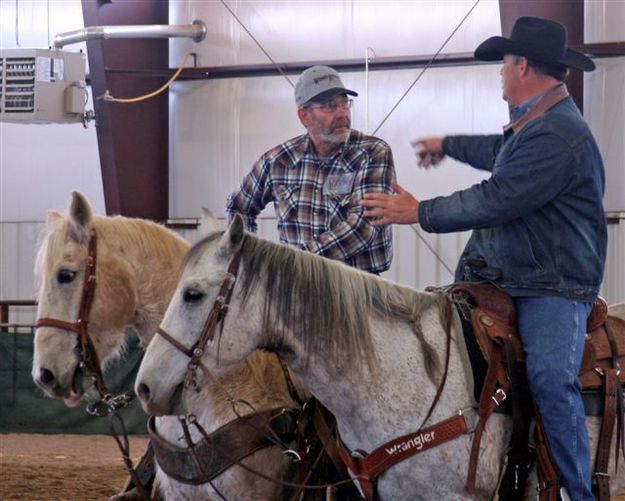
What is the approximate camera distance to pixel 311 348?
11.0ft

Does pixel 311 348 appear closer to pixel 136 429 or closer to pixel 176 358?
pixel 176 358

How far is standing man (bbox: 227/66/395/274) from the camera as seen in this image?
4344 mm

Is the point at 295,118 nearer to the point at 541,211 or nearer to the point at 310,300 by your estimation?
the point at 541,211

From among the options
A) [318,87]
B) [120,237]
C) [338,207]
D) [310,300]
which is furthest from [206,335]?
[318,87]

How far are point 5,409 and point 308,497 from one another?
23.7 feet

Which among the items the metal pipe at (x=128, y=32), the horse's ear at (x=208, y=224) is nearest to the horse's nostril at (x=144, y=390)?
the horse's ear at (x=208, y=224)

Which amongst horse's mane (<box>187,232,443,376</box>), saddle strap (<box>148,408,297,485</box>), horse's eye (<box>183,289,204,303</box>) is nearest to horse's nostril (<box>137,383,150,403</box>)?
horse's eye (<box>183,289,204,303</box>)

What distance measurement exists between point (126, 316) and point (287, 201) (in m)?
0.87

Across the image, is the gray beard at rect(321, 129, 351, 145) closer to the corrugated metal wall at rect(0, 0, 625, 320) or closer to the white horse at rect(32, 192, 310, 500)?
the white horse at rect(32, 192, 310, 500)

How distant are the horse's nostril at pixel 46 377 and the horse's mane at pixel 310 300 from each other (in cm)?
92

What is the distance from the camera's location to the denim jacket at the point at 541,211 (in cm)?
338

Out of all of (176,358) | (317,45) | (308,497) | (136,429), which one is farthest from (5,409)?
(176,358)

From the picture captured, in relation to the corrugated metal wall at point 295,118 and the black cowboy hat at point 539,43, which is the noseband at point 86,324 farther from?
the corrugated metal wall at point 295,118

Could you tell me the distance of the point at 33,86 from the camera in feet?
34.5
